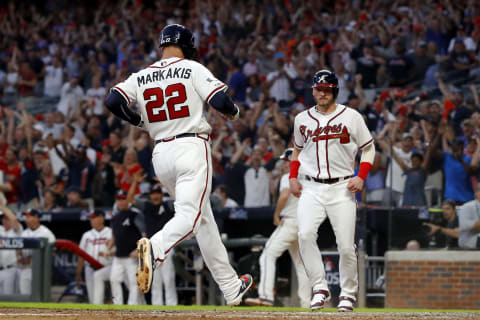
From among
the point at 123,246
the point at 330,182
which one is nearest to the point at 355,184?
the point at 330,182

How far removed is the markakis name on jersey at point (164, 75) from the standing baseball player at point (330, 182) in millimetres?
1636

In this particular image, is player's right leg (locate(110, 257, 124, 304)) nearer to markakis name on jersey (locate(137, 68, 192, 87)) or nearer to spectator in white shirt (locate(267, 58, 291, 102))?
spectator in white shirt (locate(267, 58, 291, 102))

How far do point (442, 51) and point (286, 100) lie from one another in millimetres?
2673

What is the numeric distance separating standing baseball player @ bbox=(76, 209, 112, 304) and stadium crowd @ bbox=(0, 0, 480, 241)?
0.85 m

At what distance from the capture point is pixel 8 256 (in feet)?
34.1

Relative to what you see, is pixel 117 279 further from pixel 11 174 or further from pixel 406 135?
pixel 406 135

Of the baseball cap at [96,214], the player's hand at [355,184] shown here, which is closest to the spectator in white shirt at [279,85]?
the baseball cap at [96,214]

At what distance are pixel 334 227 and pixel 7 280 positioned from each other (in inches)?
196

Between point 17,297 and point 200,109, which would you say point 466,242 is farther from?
point 17,297

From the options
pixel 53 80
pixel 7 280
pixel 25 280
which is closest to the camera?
pixel 7 280

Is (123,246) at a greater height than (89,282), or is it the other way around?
(123,246)

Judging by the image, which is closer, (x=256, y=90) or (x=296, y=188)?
(x=296, y=188)

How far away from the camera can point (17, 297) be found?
998cm

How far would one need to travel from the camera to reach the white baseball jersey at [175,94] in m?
5.59
